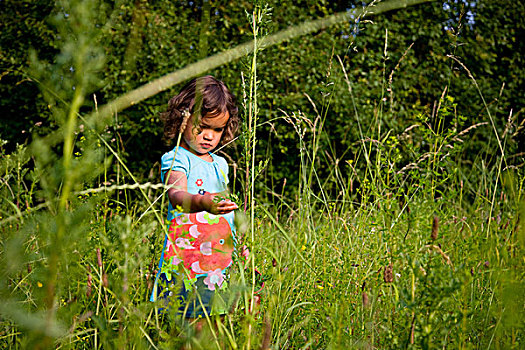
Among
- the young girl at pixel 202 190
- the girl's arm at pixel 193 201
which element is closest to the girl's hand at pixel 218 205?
the girl's arm at pixel 193 201

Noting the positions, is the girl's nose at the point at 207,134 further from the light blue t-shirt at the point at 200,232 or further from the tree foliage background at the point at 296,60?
the tree foliage background at the point at 296,60

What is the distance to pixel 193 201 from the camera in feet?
5.49

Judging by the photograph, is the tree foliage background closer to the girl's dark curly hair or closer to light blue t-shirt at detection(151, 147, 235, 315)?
the girl's dark curly hair

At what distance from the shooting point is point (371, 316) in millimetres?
1561

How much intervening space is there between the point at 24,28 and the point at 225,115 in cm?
371

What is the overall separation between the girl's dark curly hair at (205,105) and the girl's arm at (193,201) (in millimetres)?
250

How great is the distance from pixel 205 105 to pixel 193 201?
25.2 inches

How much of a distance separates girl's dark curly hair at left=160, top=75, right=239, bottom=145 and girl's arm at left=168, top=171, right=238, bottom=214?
0.25m

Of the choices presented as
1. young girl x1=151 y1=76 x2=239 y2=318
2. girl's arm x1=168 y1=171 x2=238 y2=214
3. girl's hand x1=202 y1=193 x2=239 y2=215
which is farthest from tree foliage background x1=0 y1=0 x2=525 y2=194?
girl's hand x1=202 y1=193 x2=239 y2=215

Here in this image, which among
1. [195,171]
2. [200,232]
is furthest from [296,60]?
[200,232]

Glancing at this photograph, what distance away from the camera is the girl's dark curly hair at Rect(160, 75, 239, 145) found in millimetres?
2160

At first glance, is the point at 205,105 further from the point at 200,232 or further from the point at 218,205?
the point at 218,205

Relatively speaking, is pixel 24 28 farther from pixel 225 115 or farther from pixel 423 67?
pixel 423 67

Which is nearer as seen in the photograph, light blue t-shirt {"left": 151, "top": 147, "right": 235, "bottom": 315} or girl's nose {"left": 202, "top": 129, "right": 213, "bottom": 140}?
light blue t-shirt {"left": 151, "top": 147, "right": 235, "bottom": 315}
